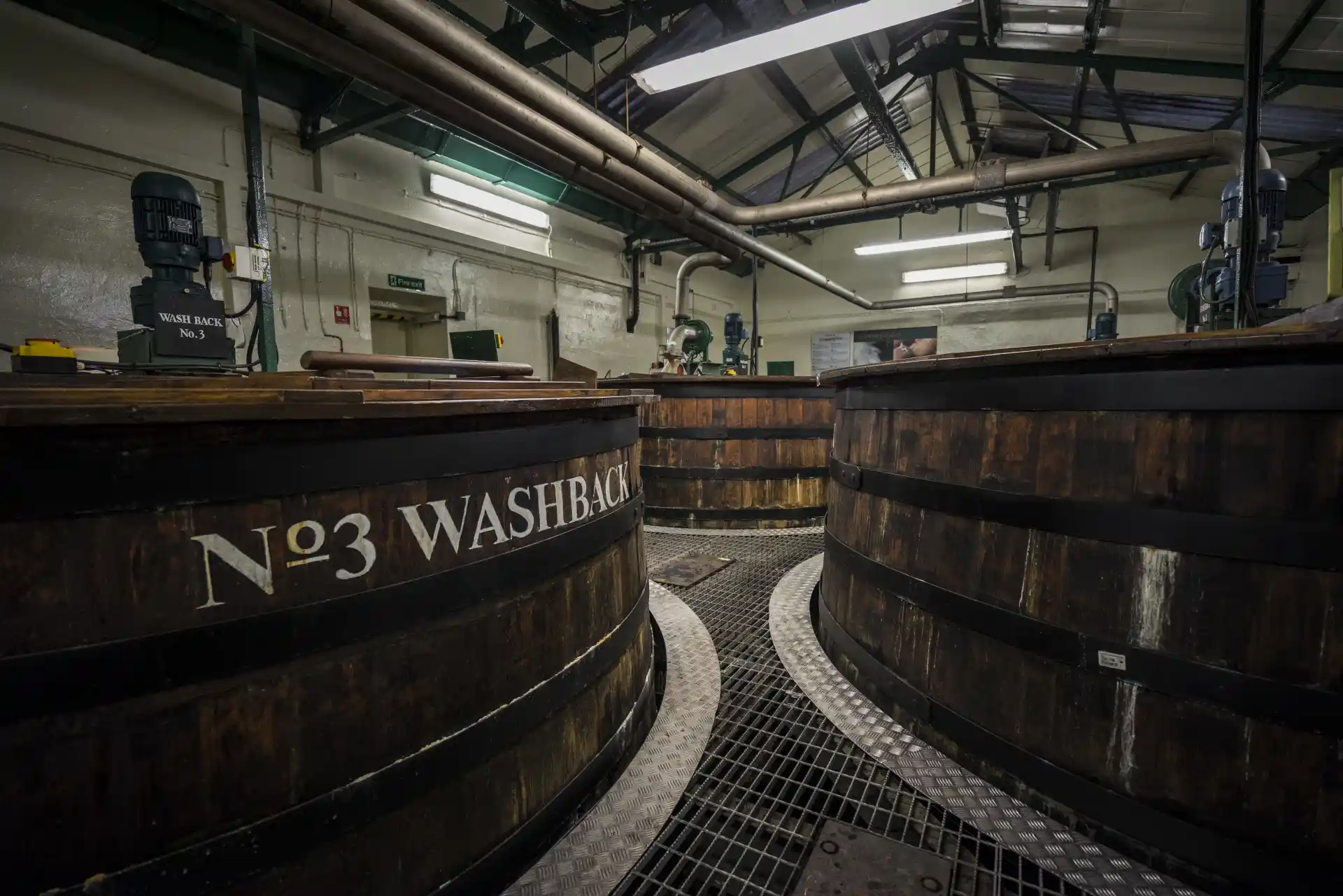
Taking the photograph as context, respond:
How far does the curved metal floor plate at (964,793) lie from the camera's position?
4.28 feet

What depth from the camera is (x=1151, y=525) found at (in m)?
1.31

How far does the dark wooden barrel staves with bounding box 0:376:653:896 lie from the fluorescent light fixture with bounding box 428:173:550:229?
7015 millimetres

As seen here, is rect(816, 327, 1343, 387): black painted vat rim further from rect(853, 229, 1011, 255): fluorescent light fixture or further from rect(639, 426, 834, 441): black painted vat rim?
rect(853, 229, 1011, 255): fluorescent light fixture

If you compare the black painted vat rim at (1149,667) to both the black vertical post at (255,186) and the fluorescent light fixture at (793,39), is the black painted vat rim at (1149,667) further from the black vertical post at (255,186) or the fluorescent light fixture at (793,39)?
the black vertical post at (255,186)

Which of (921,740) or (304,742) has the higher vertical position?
(304,742)

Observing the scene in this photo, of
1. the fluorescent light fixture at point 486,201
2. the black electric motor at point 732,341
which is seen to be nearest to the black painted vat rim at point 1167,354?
the black electric motor at point 732,341

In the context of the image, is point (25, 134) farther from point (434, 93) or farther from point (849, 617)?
point (849, 617)

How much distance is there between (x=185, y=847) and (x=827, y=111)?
A: 10599mm

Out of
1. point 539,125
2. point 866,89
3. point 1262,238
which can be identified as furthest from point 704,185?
point 1262,238

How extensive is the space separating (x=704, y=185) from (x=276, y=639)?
676 cm

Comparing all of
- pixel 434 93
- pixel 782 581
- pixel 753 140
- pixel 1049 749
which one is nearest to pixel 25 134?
pixel 434 93

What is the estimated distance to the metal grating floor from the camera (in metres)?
1.32

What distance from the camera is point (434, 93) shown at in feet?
11.8

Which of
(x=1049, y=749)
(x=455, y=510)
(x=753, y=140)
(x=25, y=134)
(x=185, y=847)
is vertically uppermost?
(x=753, y=140)
